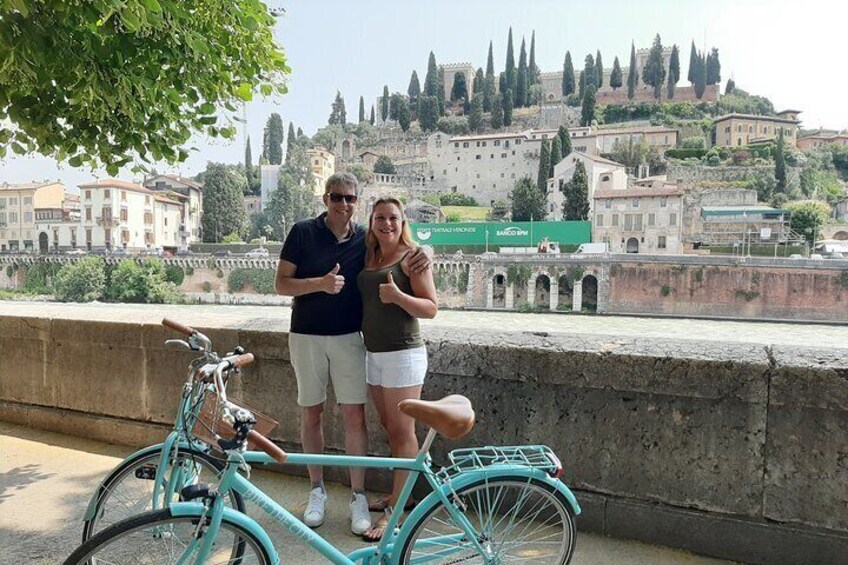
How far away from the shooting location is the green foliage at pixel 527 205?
74.2m

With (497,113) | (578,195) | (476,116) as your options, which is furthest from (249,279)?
(497,113)

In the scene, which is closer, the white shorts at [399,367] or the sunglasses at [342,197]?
the white shorts at [399,367]

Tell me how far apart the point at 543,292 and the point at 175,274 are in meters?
33.8

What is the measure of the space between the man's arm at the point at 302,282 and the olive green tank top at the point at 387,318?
121 millimetres

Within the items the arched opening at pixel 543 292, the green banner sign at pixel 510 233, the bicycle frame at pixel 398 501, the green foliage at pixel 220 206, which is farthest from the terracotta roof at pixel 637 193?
the bicycle frame at pixel 398 501

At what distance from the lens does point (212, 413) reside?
1.77 metres

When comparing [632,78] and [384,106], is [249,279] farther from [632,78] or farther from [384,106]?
[632,78]

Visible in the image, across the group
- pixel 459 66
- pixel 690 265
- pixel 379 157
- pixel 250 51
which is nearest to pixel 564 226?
pixel 690 265

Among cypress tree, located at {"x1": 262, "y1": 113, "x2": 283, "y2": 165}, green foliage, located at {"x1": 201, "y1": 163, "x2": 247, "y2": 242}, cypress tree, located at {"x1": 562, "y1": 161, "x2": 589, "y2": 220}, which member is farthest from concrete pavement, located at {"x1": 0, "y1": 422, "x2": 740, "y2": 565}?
cypress tree, located at {"x1": 262, "y1": 113, "x2": 283, "y2": 165}

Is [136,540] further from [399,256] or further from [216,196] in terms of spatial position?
[216,196]

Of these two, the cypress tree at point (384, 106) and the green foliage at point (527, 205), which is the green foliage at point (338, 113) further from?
the green foliage at point (527, 205)

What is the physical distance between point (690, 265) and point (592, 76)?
216 ft

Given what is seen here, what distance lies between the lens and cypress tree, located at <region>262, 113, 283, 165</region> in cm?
9588

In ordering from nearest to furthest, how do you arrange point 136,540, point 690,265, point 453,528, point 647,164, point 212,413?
point 136,540 → point 212,413 → point 453,528 → point 690,265 → point 647,164
